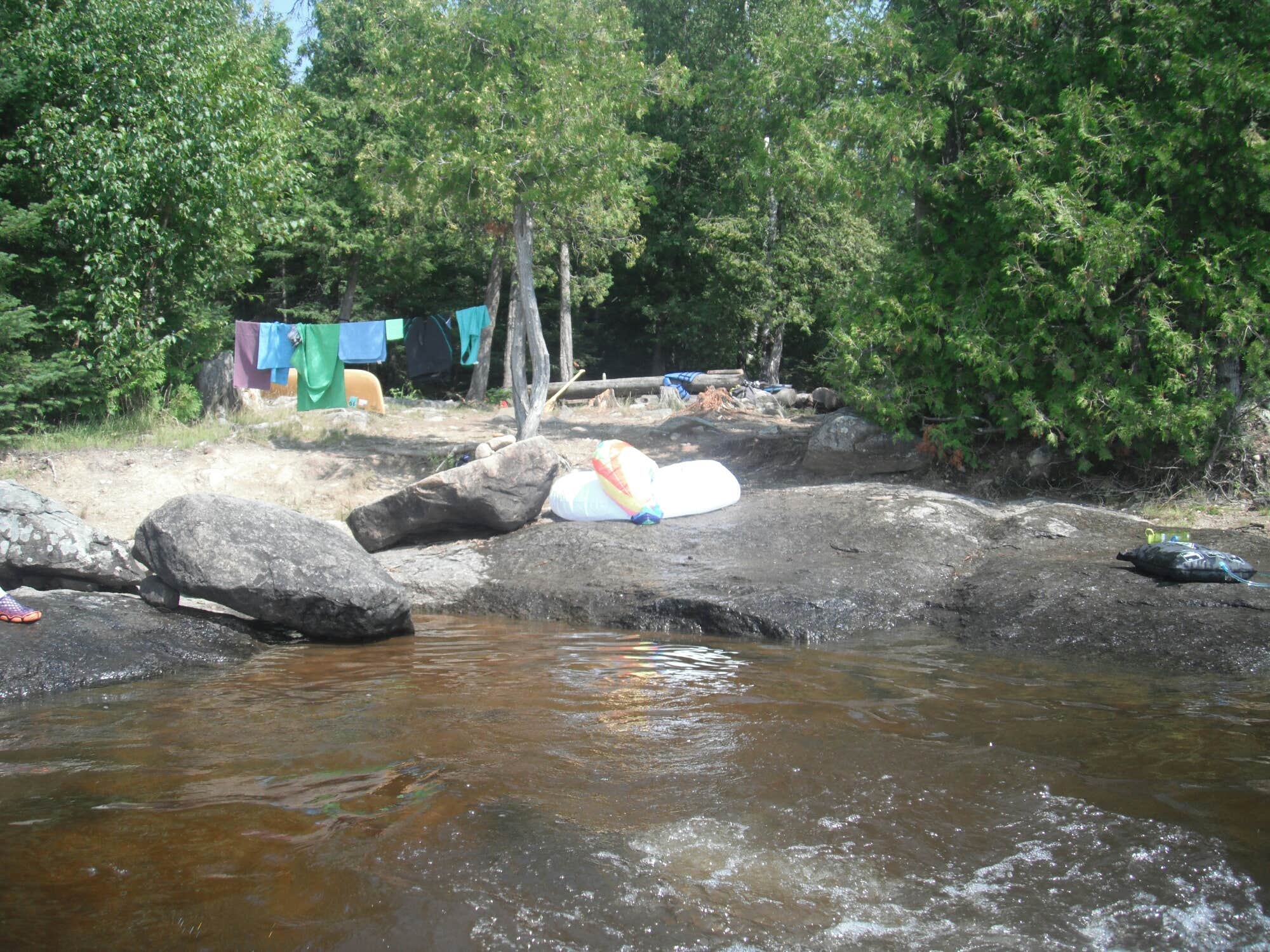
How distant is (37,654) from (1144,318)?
32.3 feet

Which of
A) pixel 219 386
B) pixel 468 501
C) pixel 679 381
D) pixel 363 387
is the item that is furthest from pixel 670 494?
pixel 363 387

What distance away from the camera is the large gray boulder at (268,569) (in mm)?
6543

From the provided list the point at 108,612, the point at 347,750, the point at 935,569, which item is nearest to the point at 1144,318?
the point at 935,569

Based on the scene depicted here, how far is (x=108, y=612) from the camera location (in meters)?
6.44

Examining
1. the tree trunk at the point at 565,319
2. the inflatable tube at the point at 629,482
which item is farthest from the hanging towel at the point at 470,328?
the inflatable tube at the point at 629,482

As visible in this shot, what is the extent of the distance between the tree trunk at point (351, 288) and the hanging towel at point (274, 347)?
7.57 metres

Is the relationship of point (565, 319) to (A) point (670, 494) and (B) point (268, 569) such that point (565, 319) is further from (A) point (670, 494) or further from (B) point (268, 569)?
(B) point (268, 569)

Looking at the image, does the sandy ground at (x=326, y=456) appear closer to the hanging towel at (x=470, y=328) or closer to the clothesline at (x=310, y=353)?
the clothesline at (x=310, y=353)

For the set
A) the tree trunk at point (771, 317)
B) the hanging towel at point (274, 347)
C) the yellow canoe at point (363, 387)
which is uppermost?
the tree trunk at point (771, 317)

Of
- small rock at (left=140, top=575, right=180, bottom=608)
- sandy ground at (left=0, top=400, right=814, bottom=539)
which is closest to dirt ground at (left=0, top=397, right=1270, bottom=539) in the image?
sandy ground at (left=0, top=400, right=814, bottom=539)

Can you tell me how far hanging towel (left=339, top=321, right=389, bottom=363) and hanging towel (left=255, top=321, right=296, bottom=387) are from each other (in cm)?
72

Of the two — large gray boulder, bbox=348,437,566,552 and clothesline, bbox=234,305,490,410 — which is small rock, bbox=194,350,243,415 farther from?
large gray boulder, bbox=348,437,566,552

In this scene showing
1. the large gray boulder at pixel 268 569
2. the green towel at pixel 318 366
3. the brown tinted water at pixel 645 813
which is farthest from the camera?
the green towel at pixel 318 366

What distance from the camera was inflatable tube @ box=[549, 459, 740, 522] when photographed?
31.6ft
